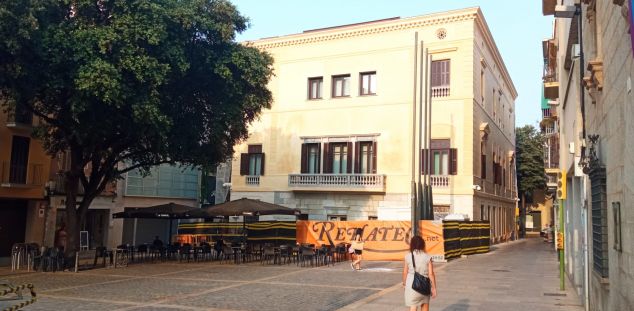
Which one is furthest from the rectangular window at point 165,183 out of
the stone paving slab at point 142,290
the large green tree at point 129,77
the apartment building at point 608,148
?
the apartment building at point 608,148

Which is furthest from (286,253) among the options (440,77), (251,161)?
(251,161)

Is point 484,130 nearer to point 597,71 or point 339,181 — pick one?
point 339,181

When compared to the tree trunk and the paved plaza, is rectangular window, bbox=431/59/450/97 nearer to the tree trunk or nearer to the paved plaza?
the paved plaza

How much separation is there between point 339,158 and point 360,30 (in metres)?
7.92

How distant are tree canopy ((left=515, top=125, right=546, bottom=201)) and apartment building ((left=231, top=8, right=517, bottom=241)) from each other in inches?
727

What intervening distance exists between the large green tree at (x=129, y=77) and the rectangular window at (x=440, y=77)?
1352 cm

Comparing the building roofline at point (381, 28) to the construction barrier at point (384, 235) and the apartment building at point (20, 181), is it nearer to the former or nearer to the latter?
the construction barrier at point (384, 235)

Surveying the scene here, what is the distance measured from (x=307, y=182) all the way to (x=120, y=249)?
1440cm

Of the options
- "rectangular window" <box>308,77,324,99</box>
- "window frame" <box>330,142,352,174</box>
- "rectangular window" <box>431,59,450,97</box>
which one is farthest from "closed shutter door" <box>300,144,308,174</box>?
"rectangular window" <box>431,59,450,97</box>

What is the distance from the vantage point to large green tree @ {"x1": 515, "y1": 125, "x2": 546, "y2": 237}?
54.7m

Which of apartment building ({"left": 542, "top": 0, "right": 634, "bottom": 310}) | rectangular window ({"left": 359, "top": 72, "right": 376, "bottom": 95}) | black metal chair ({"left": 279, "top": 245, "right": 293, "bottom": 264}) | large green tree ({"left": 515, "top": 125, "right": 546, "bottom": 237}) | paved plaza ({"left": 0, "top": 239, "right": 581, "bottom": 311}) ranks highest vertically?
rectangular window ({"left": 359, "top": 72, "right": 376, "bottom": 95})

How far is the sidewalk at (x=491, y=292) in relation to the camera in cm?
1170

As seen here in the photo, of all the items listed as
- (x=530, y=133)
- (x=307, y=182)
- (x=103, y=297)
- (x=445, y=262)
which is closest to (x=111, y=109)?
(x=103, y=297)

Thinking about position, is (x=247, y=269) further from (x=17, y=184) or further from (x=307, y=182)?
(x=307, y=182)
